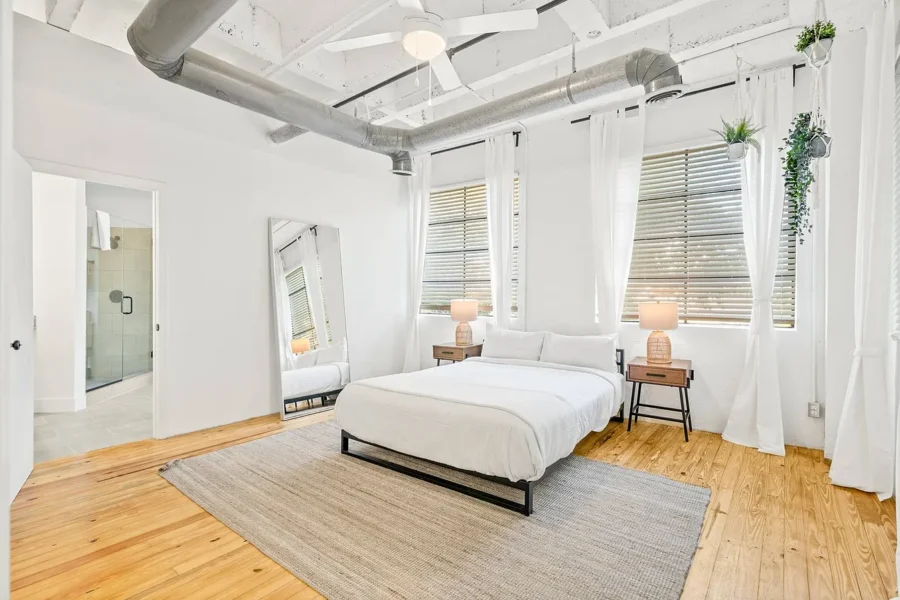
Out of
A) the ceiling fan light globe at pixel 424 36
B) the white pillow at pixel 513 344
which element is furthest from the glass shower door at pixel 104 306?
the ceiling fan light globe at pixel 424 36

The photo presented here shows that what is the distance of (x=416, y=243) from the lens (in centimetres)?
581

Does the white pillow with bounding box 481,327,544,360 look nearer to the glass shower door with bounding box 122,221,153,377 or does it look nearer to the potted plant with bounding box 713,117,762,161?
the potted plant with bounding box 713,117,762,161

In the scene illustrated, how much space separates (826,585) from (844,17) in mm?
3372

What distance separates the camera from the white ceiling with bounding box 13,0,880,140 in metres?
2.84

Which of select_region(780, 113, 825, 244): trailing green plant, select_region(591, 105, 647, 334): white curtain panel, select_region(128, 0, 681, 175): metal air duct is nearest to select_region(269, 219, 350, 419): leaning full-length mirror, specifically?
select_region(128, 0, 681, 175): metal air duct

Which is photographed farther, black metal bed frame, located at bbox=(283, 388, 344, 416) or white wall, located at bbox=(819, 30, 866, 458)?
black metal bed frame, located at bbox=(283, 388, 344, 416)

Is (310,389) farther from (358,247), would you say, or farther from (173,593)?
(173,593)

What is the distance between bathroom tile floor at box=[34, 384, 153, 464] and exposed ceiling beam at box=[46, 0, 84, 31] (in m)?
3.10

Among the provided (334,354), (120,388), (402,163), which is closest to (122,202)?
(120,388)

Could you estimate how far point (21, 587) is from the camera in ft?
5.98

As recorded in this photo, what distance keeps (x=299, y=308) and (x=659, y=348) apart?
11.6ft

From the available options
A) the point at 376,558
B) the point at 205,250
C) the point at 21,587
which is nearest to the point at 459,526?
the point at 376,558

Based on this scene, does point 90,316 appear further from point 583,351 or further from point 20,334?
point 583,351

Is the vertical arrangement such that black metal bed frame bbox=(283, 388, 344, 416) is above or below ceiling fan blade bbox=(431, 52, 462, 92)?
below
